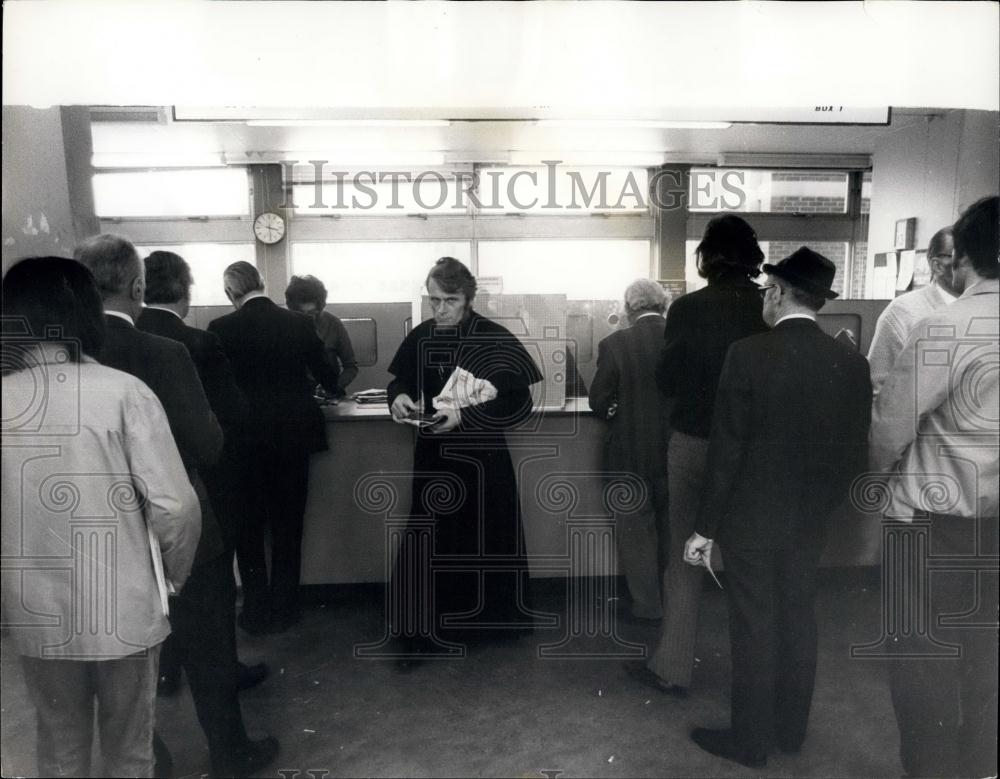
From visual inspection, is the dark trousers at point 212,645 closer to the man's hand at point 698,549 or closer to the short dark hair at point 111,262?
the short dark hair at point 111,262

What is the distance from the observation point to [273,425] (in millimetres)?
2426

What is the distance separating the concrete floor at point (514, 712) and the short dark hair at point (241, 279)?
4.12ft

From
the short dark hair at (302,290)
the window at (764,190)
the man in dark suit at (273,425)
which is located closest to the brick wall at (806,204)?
the window at (764,190)

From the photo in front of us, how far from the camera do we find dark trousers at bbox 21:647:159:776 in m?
1.55

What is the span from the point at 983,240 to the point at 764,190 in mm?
697

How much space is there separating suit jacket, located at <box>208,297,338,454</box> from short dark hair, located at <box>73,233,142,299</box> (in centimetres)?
50

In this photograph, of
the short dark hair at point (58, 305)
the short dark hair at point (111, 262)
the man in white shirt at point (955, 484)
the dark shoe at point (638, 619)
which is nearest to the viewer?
the short dark hair at point (58, 305)

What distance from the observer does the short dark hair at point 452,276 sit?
2357 millimetres

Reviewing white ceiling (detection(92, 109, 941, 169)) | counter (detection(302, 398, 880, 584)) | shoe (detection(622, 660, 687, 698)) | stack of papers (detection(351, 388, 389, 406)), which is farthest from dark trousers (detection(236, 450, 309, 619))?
A: shoe (detection(622, 660, 687, 698))

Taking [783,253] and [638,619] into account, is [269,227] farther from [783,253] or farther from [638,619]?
[638,619]

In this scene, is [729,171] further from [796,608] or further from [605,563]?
[605,563]

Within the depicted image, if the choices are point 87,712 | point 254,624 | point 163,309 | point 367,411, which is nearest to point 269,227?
point 163,309

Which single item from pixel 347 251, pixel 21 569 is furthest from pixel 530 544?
pixel 21 569

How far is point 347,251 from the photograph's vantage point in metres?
2.27
